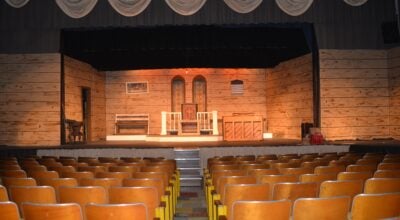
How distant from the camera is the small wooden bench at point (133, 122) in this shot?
768 inches

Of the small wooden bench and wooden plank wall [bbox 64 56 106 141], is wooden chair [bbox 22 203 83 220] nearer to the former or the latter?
wooden plank wall [bbox 64 56 106 141]

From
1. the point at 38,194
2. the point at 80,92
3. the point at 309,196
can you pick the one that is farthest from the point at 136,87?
the point at 309,196

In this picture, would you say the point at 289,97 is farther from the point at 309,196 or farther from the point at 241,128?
the point at 309,196

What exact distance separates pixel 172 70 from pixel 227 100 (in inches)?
113

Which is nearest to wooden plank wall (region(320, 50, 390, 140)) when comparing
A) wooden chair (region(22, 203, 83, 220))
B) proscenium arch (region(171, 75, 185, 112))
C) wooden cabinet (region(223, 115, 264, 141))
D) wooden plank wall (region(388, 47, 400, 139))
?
wooden plank wall (region(388, 47, 400, 139))

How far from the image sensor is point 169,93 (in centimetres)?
2031

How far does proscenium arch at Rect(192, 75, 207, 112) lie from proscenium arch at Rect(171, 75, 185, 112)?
1.66 ft

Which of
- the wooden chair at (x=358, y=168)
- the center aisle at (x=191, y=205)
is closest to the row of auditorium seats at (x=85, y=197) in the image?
the center aisle at (x=191, y=205)

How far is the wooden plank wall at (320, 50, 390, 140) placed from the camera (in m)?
14.7

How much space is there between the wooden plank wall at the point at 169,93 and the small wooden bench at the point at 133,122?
0.23 metres

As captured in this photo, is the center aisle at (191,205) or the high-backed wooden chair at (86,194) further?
the center aisle at (191,205)

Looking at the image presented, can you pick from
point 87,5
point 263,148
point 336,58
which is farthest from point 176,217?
point 336,58

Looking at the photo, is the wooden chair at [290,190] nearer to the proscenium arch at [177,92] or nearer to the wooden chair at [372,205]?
the wooden chair at [372,205]

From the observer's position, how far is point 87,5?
44.7ft
